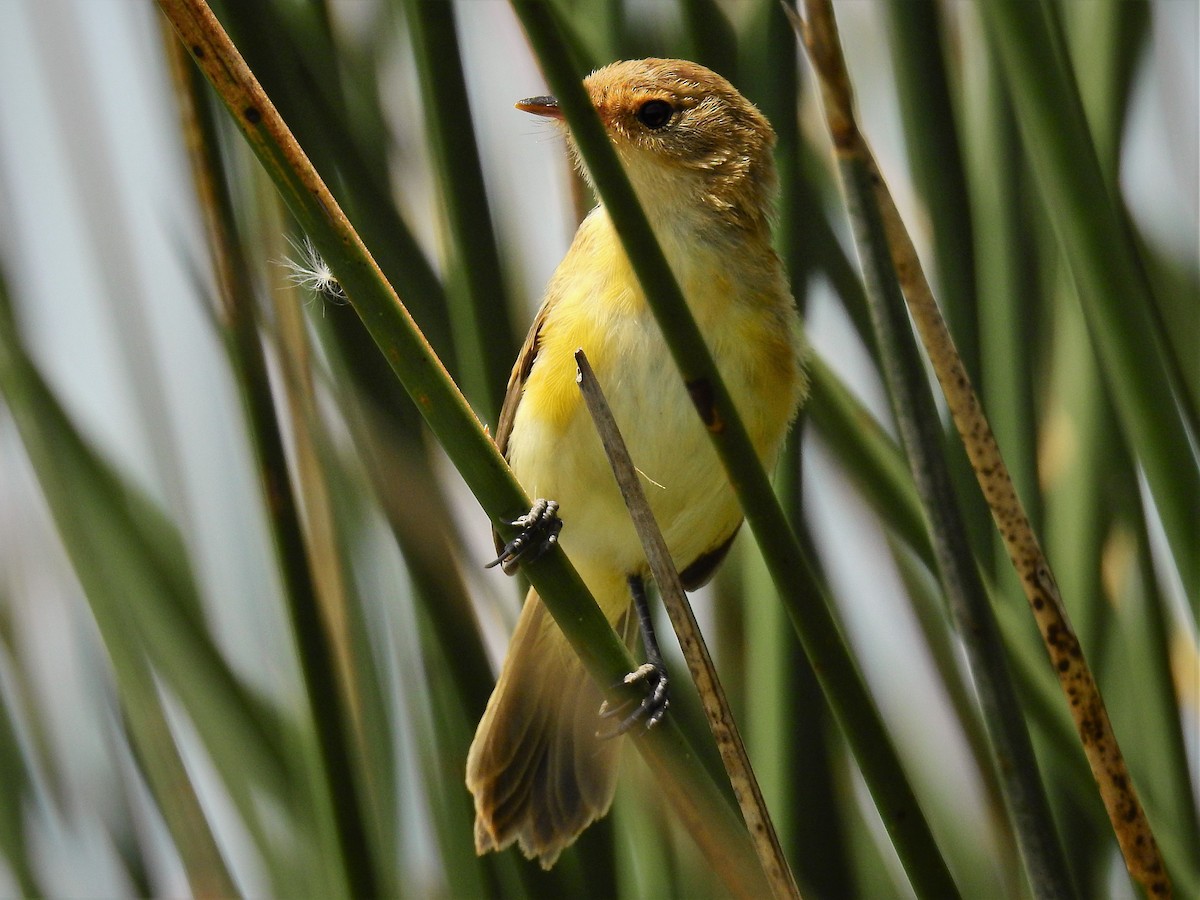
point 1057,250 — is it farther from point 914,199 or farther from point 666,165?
point 666,165

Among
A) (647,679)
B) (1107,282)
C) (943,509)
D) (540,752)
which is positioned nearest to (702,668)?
(943,509)

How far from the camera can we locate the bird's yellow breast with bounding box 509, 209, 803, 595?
5.92ft

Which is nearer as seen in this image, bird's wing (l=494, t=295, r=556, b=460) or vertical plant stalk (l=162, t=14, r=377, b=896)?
vertical plant stalk (l=162, t=14, r=377, b=896)

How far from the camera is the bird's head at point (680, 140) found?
197cm

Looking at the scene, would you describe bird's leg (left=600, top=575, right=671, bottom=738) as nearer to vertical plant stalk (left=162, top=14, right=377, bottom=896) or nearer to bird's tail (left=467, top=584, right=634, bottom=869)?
bird's tail (left=467, top=584, right=634, bottom=869)

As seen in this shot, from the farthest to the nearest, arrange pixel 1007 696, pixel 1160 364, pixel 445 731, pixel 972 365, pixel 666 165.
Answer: pixel 666 165, pixel 445 731, pixel 972 365, pixel 1160 364, pixel 1007 696

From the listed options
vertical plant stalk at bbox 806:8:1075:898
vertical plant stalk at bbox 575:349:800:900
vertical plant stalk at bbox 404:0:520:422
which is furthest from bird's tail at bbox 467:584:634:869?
vertical plant stalk at bbox 806:8:1075:898

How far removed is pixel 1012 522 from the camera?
73cm

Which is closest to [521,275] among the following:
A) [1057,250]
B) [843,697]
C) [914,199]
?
[914,199]

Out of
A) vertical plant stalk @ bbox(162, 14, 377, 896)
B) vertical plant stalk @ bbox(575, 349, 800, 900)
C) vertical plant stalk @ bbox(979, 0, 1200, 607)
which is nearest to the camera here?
vertical plant stalk @ bbox(575, 349, 800, 900)

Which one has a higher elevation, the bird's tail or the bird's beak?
the bird's beak

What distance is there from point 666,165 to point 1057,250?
0.75m

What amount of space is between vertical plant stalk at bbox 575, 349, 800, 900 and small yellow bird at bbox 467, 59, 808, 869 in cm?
70

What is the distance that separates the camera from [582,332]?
1820mm
